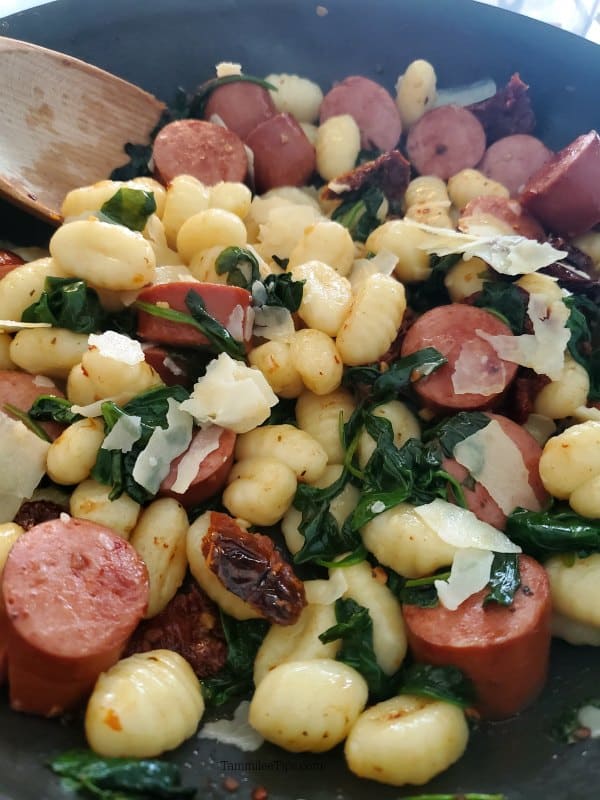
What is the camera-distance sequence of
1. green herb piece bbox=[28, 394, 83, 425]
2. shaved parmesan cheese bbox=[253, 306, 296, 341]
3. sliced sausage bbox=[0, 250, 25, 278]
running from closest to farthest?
green herb piece bbox=[28, 394, 83, 425]
shaved parmesan cheese bbox=[253, 306, 296, 341]
sliced sausage bbox=[0, 250, 25, 278]

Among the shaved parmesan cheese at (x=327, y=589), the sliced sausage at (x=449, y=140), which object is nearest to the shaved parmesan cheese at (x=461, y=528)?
the shaved parmesan cheese at (x=327, y=589)

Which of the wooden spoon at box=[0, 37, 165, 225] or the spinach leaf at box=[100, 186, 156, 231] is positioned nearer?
the spinach leaf at box=[100, 186, 156, 231]

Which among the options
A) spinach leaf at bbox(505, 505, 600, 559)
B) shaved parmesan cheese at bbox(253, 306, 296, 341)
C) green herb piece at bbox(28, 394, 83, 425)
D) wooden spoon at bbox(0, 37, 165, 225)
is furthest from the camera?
wooden spoon at bbox(0, 37, 165, 225)

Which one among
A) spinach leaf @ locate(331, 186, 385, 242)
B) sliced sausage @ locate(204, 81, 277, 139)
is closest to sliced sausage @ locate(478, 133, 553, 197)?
spinach leaf @ locate(331, 186, 385, 242)

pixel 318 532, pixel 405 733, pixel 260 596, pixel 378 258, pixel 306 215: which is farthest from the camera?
pixel 306 215

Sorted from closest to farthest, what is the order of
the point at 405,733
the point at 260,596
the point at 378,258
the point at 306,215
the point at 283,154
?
the point at 405,733 → the point at 260,596 → the point at 378,258 → the point at 306,215 → the point at 283,154

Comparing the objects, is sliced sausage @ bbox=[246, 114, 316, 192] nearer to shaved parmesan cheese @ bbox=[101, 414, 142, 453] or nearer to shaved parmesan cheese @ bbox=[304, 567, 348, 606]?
shaved parmesan cheese @ bbox=[101, 414, 142, 453]

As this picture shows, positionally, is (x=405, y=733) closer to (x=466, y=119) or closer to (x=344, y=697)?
(x=344, y=697)

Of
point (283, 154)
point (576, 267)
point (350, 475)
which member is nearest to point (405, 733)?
point (350, 475)
